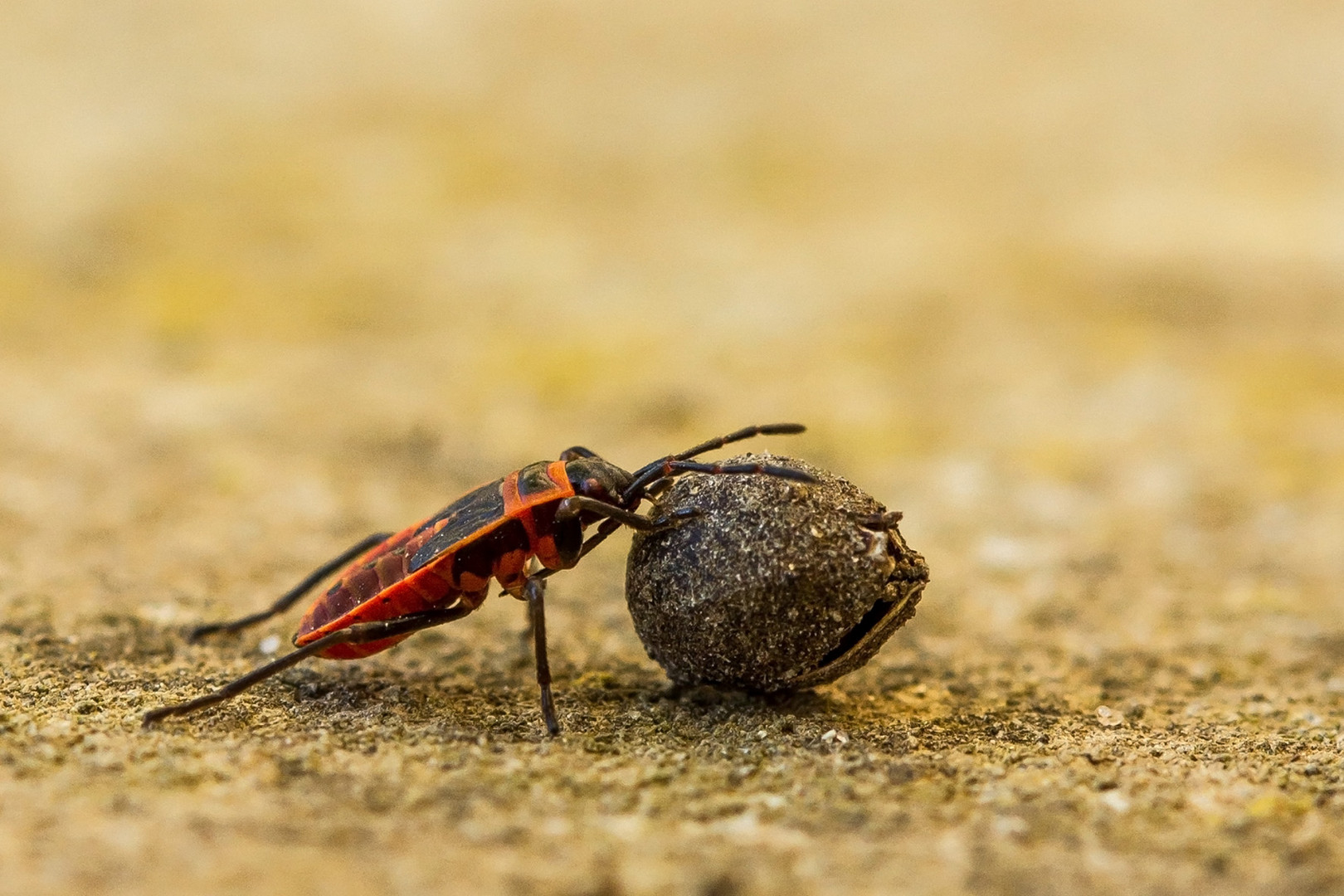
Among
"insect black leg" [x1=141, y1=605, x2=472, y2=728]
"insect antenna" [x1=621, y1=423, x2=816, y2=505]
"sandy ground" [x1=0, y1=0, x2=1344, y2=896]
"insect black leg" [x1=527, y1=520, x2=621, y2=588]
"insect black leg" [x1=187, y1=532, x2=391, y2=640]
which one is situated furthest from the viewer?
"insect black leg" [x1=187, y1=532, x2=391, y2=640]

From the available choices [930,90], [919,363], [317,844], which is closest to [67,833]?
[317,844]

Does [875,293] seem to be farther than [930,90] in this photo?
No

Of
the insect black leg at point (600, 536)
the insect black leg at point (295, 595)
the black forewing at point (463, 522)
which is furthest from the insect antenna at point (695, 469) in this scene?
the insect black leg at point (295, 595)

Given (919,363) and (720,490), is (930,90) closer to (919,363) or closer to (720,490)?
(919,363)

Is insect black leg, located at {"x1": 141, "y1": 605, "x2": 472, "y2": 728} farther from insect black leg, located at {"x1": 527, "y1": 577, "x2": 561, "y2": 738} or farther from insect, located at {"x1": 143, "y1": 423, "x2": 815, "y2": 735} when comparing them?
insect black leg, located at {"x1": 527, "y1": 577, "x2": 561, "y2": 738}

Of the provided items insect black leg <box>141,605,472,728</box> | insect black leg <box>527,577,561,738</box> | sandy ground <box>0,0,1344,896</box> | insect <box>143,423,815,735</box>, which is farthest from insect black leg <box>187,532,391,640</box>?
insect black leg <box>527,577,561,738</box>

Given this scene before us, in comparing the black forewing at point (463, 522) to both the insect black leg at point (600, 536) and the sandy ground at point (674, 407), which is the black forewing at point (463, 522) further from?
the sandy ground at point (674, 407)

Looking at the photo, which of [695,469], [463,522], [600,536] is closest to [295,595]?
[463,522]
